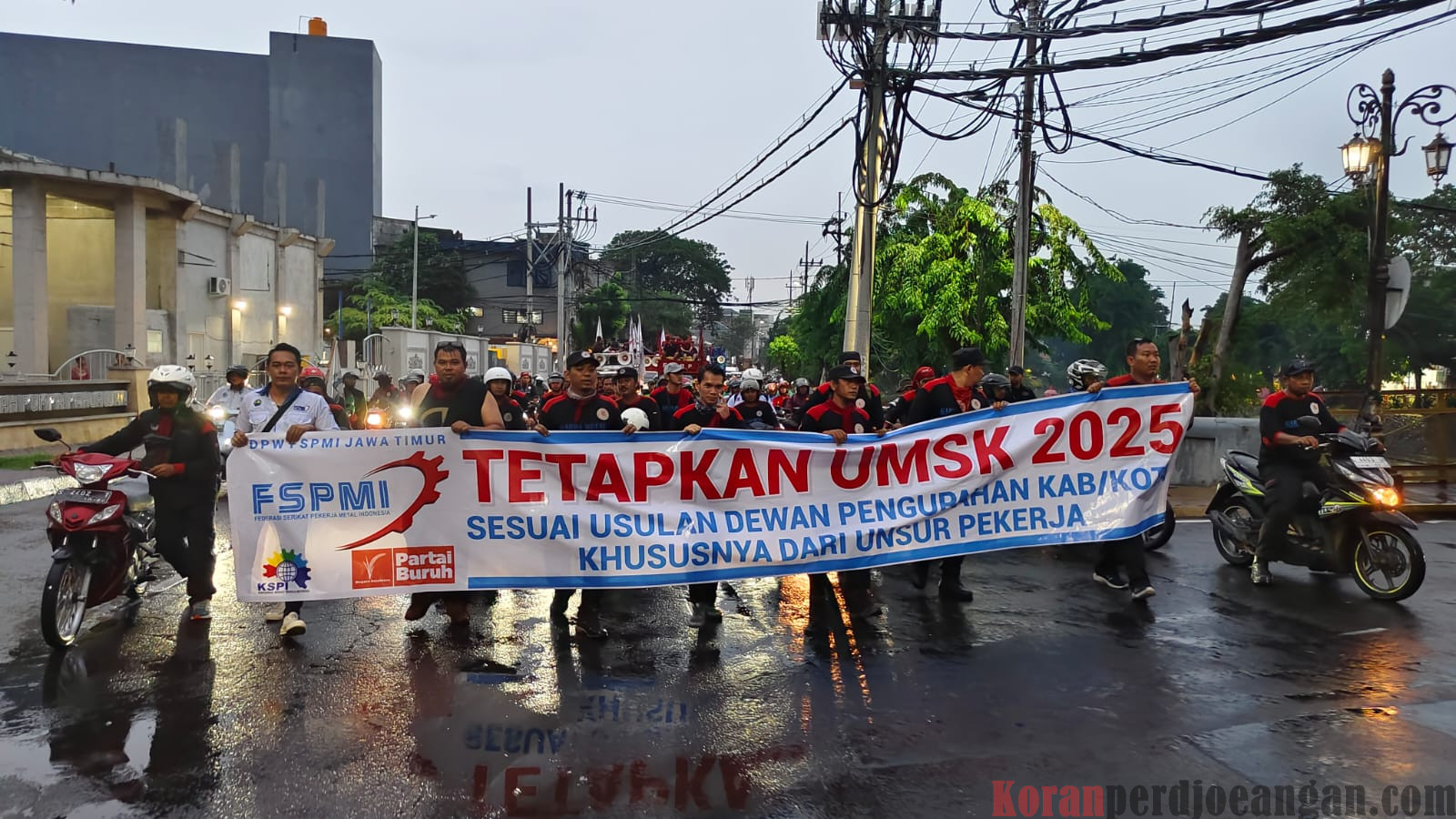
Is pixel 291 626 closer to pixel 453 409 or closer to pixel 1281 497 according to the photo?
pixel 453 409

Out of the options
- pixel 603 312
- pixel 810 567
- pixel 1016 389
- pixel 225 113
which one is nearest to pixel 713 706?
pixel 810 567

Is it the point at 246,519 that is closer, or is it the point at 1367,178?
the point at 246,519

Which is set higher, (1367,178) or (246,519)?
(1367,178)

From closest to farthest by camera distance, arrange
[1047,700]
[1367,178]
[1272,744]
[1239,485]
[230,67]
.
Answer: [1272,744] < [1047,700] < [1239,485] < [1367,178] < [230,67]

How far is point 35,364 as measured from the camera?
23078 millimetres

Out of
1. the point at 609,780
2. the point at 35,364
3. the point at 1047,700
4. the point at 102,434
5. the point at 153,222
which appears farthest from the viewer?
the point at 153,222

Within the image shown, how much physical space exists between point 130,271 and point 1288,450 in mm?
26562

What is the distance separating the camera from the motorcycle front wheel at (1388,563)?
261 inches

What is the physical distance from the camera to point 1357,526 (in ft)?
22.6

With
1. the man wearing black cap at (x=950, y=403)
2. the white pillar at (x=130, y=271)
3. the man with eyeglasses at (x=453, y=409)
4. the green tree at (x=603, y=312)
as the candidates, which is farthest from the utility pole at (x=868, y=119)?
the green tree at (x=603, y=312)

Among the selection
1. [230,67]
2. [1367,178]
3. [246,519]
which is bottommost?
[246,519]

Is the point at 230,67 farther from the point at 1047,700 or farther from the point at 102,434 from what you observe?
the point at 1047,700

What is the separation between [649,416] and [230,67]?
59.0 meters

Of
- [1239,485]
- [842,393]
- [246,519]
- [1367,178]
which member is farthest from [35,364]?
[1367,178]
